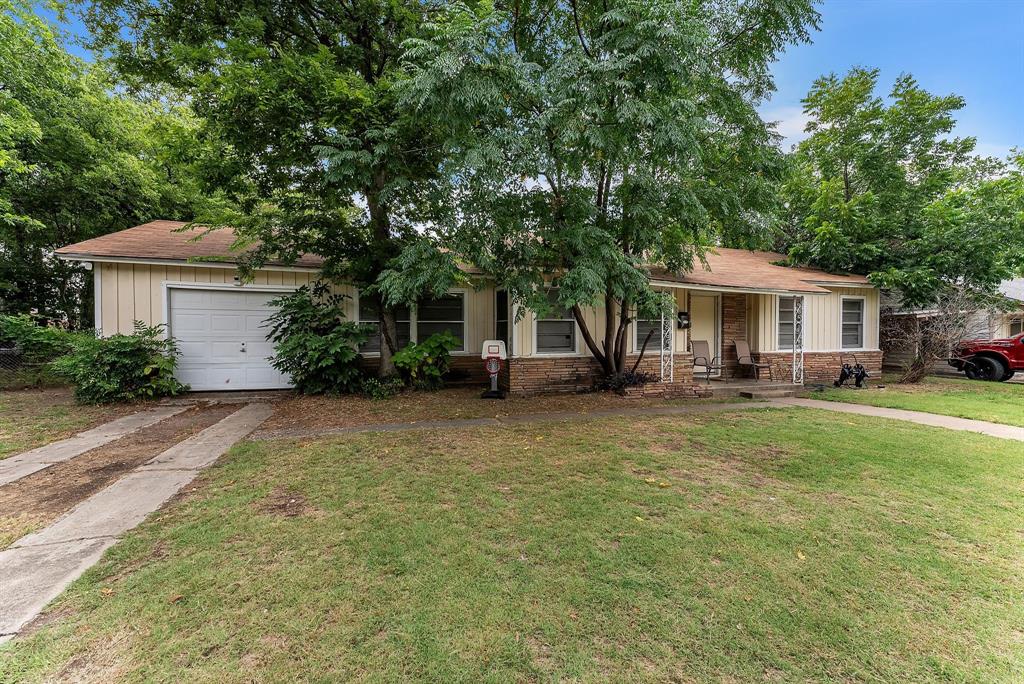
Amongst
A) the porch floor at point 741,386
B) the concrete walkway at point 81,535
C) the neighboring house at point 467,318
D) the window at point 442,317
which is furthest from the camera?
the window at point 442,317

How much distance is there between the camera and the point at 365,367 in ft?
30.5

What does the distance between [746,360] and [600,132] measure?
7748mm

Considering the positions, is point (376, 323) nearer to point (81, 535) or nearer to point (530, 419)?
point (530, 419)

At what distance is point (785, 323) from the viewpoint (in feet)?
36.6

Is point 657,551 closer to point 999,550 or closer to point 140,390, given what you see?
point 999,550

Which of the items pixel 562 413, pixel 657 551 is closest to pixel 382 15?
pixel 562 413

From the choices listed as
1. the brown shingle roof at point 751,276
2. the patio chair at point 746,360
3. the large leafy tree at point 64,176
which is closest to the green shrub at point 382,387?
the brown shingle roof at point 751,276

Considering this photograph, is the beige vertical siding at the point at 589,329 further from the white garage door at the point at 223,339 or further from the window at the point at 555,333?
the white garage door at the point at 223,339

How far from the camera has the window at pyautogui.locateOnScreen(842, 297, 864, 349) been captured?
38.8 ft

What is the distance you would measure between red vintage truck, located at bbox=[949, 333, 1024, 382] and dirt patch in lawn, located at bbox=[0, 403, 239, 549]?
1773 centimetres

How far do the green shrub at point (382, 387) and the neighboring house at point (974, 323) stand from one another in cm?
1331

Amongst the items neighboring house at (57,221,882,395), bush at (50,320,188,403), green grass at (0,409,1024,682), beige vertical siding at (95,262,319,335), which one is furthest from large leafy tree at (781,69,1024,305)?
bush at (50,320,188,403)

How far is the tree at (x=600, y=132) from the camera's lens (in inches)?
202

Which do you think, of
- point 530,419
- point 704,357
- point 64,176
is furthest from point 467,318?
point 64,176
